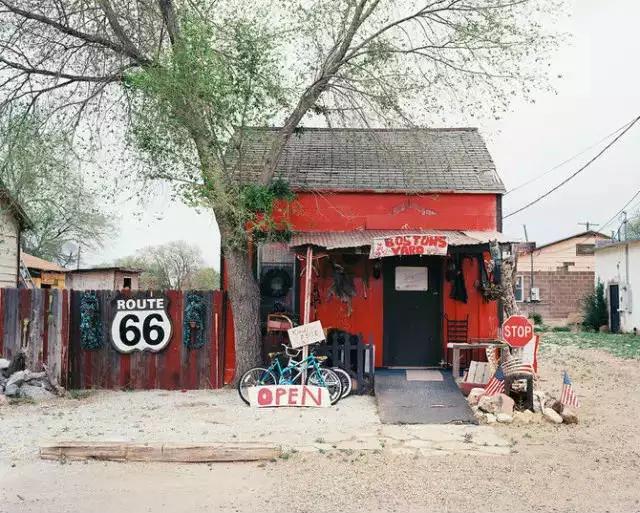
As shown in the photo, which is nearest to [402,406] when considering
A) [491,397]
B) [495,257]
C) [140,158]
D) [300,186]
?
[491,397]

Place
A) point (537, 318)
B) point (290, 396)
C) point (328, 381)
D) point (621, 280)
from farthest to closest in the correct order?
point (537, 318) → point (621, 280) → point (328, 381) → point (290, 396)

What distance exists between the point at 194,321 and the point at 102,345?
173 cm

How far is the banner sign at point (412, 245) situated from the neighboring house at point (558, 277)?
24.3 metres

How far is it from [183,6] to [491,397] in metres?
8.72

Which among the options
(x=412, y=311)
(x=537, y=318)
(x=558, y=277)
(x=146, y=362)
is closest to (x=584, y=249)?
(x=558, y=277)

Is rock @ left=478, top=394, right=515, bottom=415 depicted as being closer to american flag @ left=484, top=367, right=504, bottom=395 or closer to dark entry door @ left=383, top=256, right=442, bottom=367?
american flag @ left=484, top=367, right=504, bottom=395

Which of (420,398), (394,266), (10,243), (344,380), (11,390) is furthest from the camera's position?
(10,243)

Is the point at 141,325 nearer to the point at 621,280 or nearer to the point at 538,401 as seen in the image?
the point at 538,401

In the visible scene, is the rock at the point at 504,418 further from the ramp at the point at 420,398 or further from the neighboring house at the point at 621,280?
the neighboring house at the point at 621,280

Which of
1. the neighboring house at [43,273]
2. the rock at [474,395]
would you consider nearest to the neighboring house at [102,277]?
the neighboring house at [43,273]

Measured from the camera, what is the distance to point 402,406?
10.3 metres

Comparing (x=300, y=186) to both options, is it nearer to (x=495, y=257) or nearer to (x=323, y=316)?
(x=323, y=316)

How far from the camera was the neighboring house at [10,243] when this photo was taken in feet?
62.5

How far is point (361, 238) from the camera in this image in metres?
12.4
